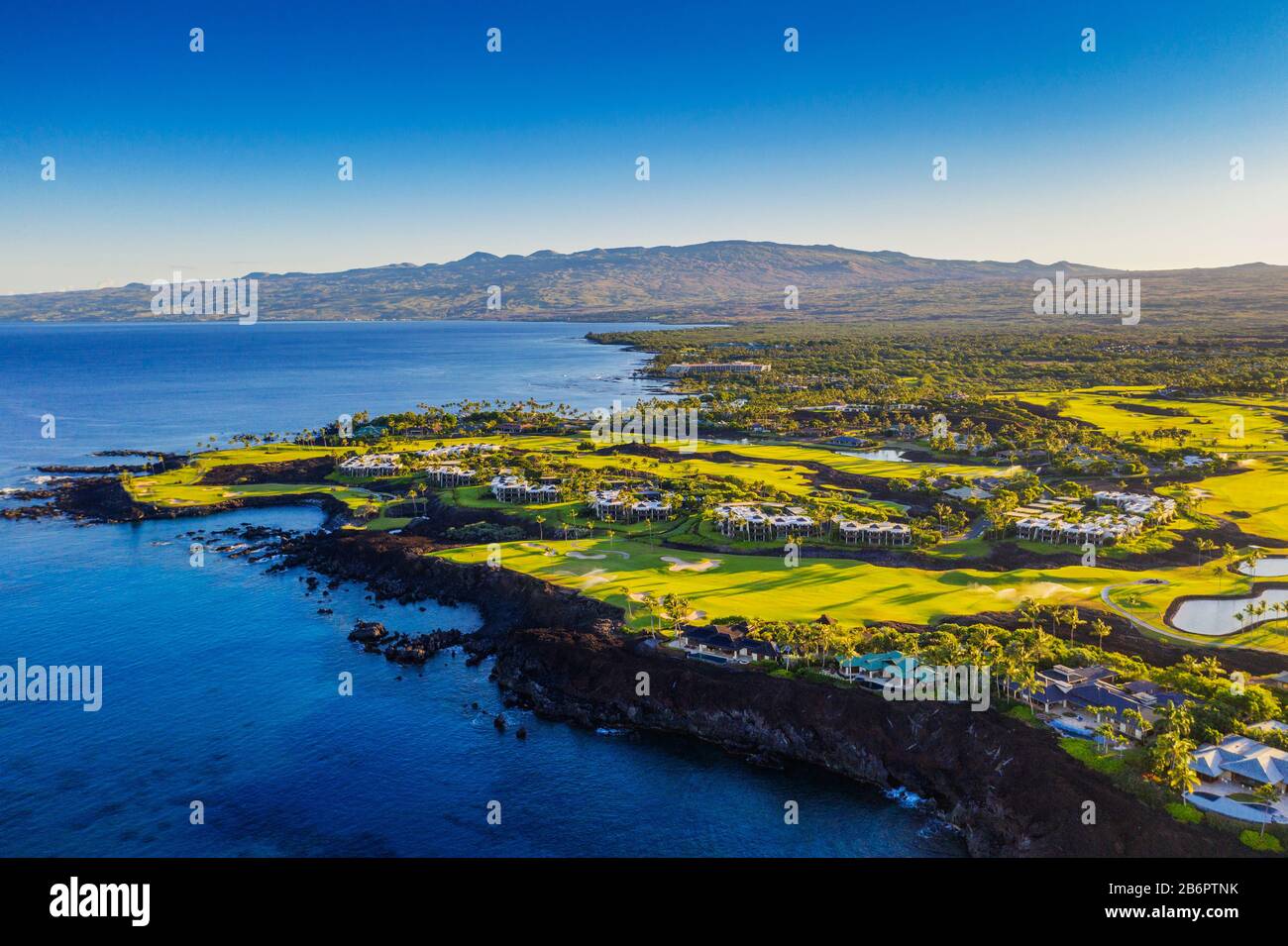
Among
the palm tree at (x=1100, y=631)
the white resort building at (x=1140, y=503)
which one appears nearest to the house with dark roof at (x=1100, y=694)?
the palm tree at (x=1100, y=631)

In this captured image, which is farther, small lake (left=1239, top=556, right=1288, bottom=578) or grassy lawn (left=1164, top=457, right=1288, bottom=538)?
grassy lawn (left=1164, top=457, right=1288, bottom=538)

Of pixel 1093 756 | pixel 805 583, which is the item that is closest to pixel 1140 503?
pixel 805 583

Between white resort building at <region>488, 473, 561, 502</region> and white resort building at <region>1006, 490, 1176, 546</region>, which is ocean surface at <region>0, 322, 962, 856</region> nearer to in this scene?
white resort building at <region>488, 473, 561, 502</region>

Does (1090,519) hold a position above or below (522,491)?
below

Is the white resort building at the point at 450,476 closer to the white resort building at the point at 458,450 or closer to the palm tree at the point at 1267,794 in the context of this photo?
the white resort building at the point at 458,450

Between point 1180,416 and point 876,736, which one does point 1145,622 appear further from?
point 1180,416

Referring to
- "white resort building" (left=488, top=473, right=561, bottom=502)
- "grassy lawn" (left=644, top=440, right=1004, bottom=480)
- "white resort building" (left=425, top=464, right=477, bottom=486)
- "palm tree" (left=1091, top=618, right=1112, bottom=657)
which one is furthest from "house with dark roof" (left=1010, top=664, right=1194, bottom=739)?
"white resort building" (left=425, top=464, right=477, bottom=486)
